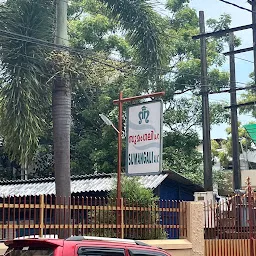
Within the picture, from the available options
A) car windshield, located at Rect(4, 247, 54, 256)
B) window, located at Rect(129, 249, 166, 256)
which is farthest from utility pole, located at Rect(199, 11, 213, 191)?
car windshield, located at Rect(4, 247, 54, 256)

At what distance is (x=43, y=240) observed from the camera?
251 inches

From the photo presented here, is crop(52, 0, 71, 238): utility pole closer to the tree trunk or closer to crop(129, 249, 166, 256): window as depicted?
the tree trunk

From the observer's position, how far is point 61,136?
14.7 meters

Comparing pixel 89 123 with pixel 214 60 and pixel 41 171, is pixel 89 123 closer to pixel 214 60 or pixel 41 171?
pixel 41 171

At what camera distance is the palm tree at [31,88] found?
14.1 metres

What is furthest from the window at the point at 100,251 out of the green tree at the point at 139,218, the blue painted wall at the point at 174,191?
the blue painted wall at the point at 174,191

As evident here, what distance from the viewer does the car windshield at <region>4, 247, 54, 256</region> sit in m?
6.31

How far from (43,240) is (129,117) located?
26.4 ft

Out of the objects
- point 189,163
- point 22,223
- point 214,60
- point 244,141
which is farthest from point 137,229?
point 244,141

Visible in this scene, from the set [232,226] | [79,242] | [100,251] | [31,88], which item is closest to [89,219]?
[31,88]

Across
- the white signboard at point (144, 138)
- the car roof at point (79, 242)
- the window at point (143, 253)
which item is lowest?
the window at point (143, 253)

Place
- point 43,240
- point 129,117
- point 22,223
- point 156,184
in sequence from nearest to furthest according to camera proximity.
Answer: point 43,240 < point 22,223 < point 129,117 < point 156,184

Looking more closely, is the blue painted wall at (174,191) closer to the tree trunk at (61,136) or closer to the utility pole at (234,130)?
the utility pole at (234,130)

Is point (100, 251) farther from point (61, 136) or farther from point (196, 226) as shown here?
point (61, 136)
